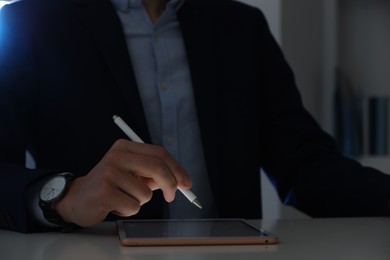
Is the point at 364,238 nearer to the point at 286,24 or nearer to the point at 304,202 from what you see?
the point at 304,202

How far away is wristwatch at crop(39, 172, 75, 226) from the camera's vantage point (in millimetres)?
972

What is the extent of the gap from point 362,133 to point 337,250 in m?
1.83

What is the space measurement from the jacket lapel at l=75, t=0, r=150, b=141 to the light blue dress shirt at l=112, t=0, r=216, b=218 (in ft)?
0.12

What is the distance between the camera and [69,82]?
142cm

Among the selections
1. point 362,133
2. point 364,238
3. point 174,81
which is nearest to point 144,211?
point 174,81

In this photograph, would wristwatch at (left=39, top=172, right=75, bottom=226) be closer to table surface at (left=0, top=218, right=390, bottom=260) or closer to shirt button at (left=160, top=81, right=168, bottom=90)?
table surface at (left=0, top=218, right=390, bottom=260)

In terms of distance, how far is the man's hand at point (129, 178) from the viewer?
888 mm

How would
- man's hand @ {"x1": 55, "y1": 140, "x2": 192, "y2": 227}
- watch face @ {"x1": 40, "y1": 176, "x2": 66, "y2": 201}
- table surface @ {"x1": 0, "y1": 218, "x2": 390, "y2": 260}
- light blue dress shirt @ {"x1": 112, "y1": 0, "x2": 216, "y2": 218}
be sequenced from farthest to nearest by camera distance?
light blue dress shirt @ {"x1": 112, "y1": 0, "x2": 216, "y2": 218}, watch face @ {"x1": 40, "y1": 176, "x2": 66, "y2": 201}, man's hand @ {"x1": 55, "y1": 140, "x2": 192, "y2": 227}, table surface @ {"x1": 0, "y1": 218, "x2": 390, "y2": 260}

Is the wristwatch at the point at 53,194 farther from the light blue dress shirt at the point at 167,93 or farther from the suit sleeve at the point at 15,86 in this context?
the light blue dress shirt at the point at 167,93

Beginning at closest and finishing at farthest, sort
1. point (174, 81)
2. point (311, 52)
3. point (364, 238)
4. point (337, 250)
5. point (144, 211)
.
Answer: point (337, 250) → point (364, 238) → point (144, 211) → point (174, 81) → point (311, 52)

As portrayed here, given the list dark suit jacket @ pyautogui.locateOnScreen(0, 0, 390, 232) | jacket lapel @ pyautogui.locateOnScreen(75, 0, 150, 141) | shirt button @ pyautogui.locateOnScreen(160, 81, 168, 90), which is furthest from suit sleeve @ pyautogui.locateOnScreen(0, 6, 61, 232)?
shirt button @ pyautogui.locateOnScreen(160, 81, 168, 90)

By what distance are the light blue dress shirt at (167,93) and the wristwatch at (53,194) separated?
1.36 feet

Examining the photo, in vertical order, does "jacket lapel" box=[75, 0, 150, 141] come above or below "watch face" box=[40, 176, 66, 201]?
above

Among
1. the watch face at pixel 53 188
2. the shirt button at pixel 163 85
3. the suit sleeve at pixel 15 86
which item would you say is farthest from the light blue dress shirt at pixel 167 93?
the watch face at pixel 53 188
